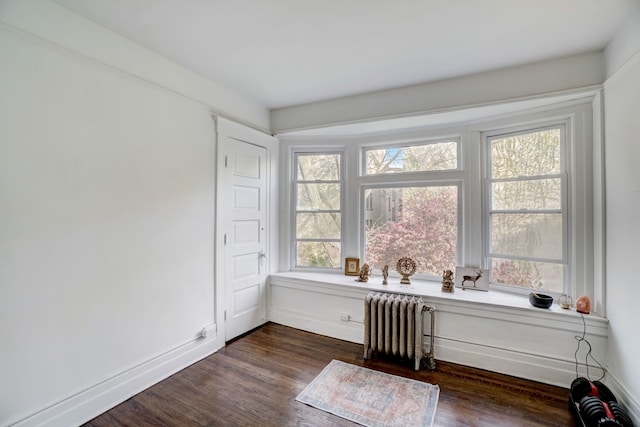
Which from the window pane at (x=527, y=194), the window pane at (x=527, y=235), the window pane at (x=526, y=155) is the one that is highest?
the window pane at (x=526, y=155)

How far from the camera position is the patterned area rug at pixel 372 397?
1837 mm

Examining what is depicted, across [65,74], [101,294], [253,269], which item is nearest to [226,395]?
[101,294]

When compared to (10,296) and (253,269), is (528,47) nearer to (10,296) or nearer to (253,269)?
(253,269)

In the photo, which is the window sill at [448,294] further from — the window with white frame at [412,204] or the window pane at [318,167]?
the window pane at [318,167]

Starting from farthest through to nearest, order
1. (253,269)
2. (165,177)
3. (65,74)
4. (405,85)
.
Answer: (253,269) < (405,85) < (165,177) < (65,74)

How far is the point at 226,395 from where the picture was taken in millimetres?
2064

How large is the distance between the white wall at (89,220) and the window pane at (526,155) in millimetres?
2987

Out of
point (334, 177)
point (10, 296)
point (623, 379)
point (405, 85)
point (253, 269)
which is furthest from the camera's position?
point (334, 177)

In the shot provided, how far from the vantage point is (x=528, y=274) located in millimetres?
2623

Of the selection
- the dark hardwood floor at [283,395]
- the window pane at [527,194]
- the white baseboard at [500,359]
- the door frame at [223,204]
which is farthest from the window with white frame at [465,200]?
the dark hardwood floor at [283,395]

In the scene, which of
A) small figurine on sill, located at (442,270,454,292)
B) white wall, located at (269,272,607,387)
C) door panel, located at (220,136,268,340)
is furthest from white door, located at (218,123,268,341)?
small figurine on sill, located at (442,270,454,292)

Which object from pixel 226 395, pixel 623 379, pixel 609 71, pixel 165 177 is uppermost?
pixel 609 71

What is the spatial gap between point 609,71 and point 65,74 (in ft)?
12.4

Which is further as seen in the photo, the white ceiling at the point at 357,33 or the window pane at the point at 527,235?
the window pane at the point at 527,235
